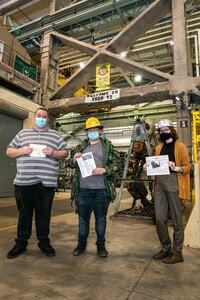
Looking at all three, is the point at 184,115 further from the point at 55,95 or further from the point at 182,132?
the point at 55,95

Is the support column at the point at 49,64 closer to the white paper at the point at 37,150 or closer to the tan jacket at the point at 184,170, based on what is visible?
the white paper at the point at 37,150

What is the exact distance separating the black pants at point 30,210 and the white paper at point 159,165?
137 cm

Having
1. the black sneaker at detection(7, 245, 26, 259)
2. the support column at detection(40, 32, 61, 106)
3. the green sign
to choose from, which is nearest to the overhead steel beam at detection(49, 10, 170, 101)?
the support column at detection(40, 32, 61, 106)

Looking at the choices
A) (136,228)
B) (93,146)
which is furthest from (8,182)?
(93,146)

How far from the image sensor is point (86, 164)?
2.78 m

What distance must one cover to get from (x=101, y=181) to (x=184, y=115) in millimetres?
3824

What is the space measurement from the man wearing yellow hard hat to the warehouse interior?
26 centimetres

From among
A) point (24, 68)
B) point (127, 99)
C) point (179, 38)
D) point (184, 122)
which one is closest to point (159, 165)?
point (184, 122)

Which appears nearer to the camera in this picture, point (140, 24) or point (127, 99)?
point (127, 99)

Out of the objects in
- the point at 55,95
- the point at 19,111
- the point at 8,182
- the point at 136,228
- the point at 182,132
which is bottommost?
the point at 136,228

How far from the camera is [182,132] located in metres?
5.56

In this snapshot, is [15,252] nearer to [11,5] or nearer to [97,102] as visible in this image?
[97,102]

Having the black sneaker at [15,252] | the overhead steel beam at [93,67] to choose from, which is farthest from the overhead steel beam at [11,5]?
the black sneaker at [15,252]

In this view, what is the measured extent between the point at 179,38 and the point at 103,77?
2.58 metres
